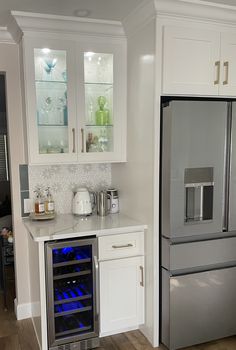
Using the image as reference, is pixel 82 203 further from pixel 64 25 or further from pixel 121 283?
pixel 64 25

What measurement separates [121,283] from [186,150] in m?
1.11

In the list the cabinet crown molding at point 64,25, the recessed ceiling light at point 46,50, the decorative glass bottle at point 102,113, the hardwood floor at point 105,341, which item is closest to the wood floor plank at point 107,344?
the hardwood floor at point 105,341

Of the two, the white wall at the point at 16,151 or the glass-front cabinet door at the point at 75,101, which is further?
the white wall at the point at 16,151

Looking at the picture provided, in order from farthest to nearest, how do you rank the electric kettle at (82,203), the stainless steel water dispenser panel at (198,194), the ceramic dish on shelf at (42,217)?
the electric kettle at (82,203) → the ceramic dish on shelf at (42,217) → the stainless steel water dispenser panel at (198,194)

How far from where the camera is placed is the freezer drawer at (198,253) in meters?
2.30

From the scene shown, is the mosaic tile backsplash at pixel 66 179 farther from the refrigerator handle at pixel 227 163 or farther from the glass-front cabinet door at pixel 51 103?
the refrigerator handle at pixel 227 163

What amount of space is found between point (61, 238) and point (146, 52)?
1.44 m

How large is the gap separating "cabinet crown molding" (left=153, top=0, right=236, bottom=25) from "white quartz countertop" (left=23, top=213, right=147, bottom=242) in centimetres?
150

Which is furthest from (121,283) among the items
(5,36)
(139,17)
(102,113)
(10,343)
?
(5,36)

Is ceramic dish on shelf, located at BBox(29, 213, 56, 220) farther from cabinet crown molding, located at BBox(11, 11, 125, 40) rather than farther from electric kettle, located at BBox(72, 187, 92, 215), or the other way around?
cabinet crown molding, located at BBox(11, 11, 125, 40)

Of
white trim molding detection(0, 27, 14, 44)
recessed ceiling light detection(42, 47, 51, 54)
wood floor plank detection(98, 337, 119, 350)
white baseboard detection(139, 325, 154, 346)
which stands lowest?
wood floor plank detection(98, 337, 119, 350)

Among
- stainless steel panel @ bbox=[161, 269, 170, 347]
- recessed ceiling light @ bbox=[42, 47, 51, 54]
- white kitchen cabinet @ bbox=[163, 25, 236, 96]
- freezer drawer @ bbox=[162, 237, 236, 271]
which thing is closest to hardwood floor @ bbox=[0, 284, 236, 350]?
stainless steel panel @ bbox=[161, 269, 170, 347]

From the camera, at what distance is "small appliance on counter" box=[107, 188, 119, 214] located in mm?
2953

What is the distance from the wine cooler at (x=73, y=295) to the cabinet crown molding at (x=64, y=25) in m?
1.56
